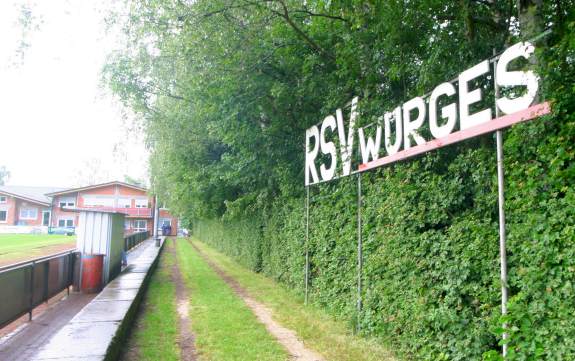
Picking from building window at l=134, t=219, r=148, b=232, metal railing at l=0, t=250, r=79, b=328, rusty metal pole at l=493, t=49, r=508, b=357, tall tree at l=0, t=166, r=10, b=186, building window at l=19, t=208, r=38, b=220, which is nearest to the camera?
rusty metal pole at l=493, t=49, r=508, b=357

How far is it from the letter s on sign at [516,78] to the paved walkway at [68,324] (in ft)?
16.0

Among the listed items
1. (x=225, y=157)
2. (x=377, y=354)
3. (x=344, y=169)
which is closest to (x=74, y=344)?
(x=377, y=354)

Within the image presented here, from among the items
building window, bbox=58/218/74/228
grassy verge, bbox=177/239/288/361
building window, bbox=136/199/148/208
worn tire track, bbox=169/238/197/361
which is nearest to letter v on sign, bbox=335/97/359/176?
grassy verge, bbox=177/239/288/361

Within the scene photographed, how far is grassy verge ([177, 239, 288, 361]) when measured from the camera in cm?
570

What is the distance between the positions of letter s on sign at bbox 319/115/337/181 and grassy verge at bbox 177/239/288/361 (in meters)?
2.95

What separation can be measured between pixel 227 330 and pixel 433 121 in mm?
4472

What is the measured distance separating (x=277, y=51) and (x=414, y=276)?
6.09 m

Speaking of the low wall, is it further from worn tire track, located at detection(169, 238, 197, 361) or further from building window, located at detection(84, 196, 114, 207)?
worn tire track, located at detection(169, 238, 197, 361)

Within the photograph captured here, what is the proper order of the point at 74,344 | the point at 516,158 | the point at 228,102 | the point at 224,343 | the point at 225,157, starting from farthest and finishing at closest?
the point at 225,157 < the point at 228,102 < the point at 224,343 < the point at 74,344 < the point at 516,158

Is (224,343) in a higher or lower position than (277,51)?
lower

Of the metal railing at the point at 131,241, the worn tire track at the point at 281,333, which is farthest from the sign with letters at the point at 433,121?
the metal railing at the point at 131,241

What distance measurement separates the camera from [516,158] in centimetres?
381

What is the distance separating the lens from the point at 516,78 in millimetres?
3898

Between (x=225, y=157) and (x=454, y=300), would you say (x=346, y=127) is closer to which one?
(x=454, y=300)
